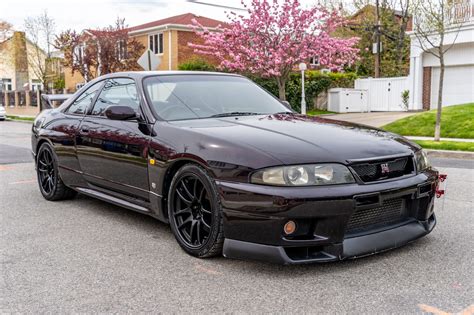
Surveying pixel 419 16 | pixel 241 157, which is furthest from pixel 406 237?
pixel 419 16

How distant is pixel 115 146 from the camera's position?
4.84 meters

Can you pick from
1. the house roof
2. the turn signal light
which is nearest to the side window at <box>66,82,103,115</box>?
the turn signal light

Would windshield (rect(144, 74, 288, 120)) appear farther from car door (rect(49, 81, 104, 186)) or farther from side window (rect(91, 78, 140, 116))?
car door (rect(49, 81, 104, 186))

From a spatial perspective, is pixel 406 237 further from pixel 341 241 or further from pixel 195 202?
pixel 195 202

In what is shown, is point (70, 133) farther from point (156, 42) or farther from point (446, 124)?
point (156, 42)

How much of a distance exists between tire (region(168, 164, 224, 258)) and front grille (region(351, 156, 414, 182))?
1027 millimetres

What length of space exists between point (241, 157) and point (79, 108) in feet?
9.55

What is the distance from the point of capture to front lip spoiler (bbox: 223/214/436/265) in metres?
3.43

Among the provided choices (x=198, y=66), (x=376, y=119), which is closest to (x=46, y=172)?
(x=376, y=119)

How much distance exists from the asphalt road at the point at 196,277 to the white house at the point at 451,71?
1885 cm

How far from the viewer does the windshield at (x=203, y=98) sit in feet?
15.4

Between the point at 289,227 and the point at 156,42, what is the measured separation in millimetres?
34693

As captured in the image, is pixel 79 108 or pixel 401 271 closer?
pixel 401 271

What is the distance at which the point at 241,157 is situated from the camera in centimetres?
361
